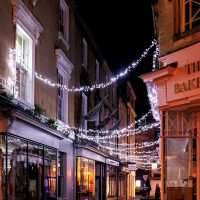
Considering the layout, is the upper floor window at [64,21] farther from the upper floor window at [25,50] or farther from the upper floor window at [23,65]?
the upper floor window at [23,65]

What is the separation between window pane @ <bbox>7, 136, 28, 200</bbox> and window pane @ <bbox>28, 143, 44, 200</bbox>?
0.51 m

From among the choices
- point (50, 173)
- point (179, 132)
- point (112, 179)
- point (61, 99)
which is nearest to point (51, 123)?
point (50, 173)

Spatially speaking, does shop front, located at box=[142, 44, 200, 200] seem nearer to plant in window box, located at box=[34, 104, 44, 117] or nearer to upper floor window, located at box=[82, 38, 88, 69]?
plant in window box, located at box=[34, 104, 44, 117]

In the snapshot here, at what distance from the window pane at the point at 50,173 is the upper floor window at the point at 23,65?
236 centimetres

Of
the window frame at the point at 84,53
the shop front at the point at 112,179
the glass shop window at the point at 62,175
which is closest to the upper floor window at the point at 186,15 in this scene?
the glass shop window at the point at 62,175

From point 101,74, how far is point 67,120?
11637 millimetres

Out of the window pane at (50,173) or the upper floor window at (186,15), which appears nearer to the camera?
the upper floor window at (186,15)

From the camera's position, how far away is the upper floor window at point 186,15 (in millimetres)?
13930

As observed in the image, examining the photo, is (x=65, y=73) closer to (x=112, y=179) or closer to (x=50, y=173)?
(x=50, y=173)

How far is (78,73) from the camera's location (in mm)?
26141

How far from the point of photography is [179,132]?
14000 millimetres

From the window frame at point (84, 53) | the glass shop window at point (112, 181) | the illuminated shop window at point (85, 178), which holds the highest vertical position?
the window frame at point (84, 53)

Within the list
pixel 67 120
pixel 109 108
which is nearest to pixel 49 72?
pixel 67 120

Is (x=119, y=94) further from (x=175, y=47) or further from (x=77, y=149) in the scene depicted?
(x=175, y=47)
